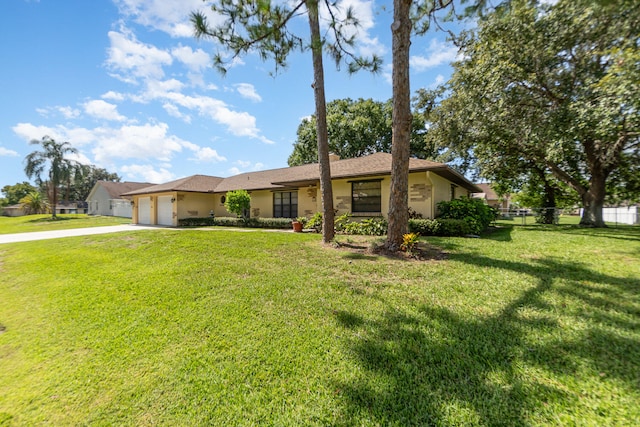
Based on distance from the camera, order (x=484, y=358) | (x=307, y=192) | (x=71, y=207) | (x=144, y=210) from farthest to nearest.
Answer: (x=71, y=207) → (x=144, y=210) → (x=307, y=192) → (x=484, y=358)

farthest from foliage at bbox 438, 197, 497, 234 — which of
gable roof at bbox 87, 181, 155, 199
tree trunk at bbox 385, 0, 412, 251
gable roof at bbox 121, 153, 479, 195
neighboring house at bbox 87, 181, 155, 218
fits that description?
gable roof at bbox 87, 181, 155, 199

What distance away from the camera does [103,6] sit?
7102 mm

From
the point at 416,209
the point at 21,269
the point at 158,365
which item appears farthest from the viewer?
the point at 416,209

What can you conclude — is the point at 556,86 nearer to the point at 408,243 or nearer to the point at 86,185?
the point at 408,243

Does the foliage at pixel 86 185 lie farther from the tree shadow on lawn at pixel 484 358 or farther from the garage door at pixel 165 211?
the tree shadow on lawn at pixel 484 358

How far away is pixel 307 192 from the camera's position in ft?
49.8

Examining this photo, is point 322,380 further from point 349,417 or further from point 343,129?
point 343,129

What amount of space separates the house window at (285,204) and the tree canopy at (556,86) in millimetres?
9833

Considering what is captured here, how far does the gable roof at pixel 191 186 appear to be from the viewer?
18.4 m

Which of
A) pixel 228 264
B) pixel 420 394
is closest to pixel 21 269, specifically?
pixel 228 264

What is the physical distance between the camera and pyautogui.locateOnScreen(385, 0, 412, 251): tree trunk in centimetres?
632

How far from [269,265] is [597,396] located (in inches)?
207

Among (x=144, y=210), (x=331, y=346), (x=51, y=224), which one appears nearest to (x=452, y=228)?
(x=331, y=346)

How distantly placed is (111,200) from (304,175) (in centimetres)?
3121
